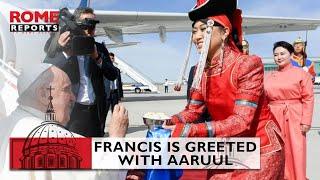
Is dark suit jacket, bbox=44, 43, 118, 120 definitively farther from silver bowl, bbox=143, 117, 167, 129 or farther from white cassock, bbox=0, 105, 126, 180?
white cassock, bbox=0, 105, 126, 180

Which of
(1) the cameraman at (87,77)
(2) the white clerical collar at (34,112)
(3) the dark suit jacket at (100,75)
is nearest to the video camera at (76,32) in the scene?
(1) the cameraman at (87,77)

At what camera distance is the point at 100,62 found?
282 centimetres

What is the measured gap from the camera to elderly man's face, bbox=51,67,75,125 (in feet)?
5.26

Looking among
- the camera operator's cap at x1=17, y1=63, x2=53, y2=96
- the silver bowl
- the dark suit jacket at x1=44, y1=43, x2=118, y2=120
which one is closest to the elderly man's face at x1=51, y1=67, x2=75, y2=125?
the camera operator's cap at x1=17, y1=63, x2=53, y2=96

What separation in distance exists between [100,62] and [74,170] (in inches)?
57.4

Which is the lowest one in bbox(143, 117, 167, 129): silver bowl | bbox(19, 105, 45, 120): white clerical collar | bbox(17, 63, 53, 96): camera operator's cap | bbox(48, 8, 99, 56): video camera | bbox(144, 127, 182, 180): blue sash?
bbox(144, 127, 182, 180): blue sash

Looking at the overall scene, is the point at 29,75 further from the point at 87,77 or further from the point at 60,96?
the point at 87,77

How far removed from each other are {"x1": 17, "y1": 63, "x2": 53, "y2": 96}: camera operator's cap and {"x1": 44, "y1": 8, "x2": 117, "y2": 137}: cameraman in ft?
2.15

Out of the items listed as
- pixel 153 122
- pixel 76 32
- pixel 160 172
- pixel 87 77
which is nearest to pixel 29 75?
pixel 153 122

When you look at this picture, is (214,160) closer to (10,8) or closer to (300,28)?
(10,8)

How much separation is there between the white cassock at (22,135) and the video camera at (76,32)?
86 centimetres

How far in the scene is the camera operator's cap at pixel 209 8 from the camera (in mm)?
1595

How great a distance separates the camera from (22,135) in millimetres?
1348

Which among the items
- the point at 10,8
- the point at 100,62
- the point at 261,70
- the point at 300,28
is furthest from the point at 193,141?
the point at 300,28
